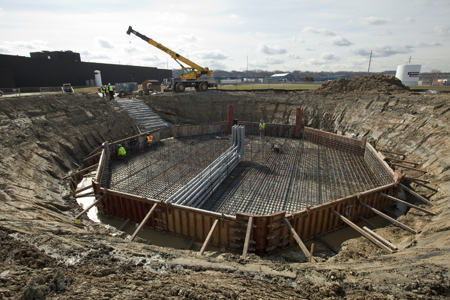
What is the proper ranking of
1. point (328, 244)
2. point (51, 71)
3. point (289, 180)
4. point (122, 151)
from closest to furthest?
point (328, 244)
point (289, 180)
point (122, 151)
point (51, 71)

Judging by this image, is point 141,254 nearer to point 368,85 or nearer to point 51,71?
point 368,85

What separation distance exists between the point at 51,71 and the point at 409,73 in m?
52.4

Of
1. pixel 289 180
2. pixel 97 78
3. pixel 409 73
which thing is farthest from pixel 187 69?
pixel 409 73

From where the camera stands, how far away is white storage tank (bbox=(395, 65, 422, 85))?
3791 centimetres

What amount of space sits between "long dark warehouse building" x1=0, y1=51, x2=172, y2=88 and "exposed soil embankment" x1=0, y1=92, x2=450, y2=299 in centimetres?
1459

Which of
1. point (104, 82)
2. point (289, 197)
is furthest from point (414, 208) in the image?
point (104, 82)

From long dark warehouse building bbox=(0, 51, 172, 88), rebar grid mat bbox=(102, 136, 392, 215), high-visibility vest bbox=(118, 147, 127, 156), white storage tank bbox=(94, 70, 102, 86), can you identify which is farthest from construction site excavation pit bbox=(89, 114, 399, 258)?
white storage tank bbox=(94, 70, 102, 86)

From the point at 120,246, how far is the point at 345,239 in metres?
7.23

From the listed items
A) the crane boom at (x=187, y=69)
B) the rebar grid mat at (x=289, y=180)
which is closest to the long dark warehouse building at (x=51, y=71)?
the crane boom at (x=187, y=69)

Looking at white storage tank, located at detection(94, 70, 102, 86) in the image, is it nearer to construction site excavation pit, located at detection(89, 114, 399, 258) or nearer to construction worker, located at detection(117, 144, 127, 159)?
construction site excavation pit, located at detection(89, 114, 399, 258)

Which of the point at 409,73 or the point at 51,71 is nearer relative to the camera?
the point at 51,71

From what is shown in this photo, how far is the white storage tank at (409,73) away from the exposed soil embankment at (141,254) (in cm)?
2787

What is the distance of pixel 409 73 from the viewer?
38.4 m

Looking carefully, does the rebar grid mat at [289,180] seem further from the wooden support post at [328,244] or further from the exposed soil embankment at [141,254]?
the exposed soil embankment at [141,254]
